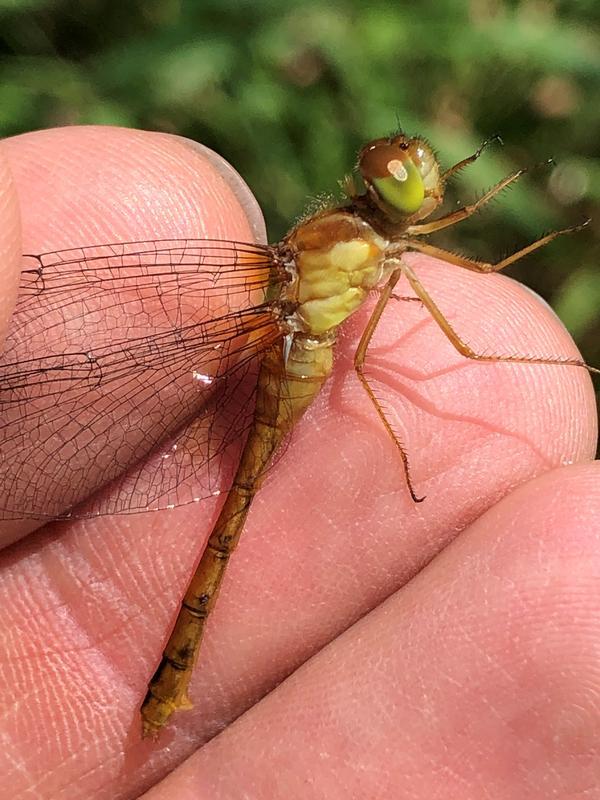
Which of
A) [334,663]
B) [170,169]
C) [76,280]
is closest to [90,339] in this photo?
[76,280]

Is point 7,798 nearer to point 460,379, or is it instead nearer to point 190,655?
point 190,655

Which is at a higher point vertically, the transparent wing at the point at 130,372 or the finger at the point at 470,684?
the transparent wing at the point at 130,372

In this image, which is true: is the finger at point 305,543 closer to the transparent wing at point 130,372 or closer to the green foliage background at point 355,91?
the transparent wing at point 130,372

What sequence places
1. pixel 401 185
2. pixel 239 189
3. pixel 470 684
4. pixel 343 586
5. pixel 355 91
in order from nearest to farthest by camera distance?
1. pixel 470 684
2. pixel 401 185
3. pixel 343 586
4. pixel 239 189
5. pixel 355 91

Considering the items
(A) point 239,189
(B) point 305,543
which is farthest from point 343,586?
(A) point 239,189

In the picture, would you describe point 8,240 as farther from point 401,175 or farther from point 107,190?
point 401,175

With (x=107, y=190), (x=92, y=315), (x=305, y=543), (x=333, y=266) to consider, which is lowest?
(x=305, y=543)

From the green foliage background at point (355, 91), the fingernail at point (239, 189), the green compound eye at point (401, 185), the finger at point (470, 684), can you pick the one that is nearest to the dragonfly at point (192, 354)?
the green compound eye at point (401, 185)
